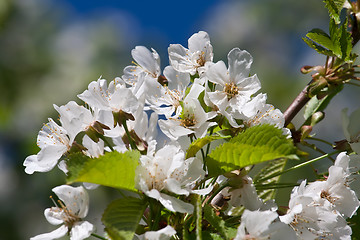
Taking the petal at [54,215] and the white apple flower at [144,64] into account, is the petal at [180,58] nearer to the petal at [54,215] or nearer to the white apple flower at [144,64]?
the white apple flower at [144,64]

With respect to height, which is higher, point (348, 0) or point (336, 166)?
point (348, 0)

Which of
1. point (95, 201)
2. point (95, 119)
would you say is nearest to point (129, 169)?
point (95, 119)

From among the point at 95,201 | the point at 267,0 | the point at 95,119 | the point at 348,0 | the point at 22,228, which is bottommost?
the point at 22,228

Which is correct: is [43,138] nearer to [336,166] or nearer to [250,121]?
[250,121]

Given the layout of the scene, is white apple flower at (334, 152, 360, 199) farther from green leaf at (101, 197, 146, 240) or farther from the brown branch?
green leaf at (101, 197, 146, 240)

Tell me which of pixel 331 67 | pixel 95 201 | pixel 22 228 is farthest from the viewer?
pixel 22 228

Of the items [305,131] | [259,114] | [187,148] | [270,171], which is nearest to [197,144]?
[187,148]

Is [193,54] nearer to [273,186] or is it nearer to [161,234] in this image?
[273,186]

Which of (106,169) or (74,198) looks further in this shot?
(74,198)
